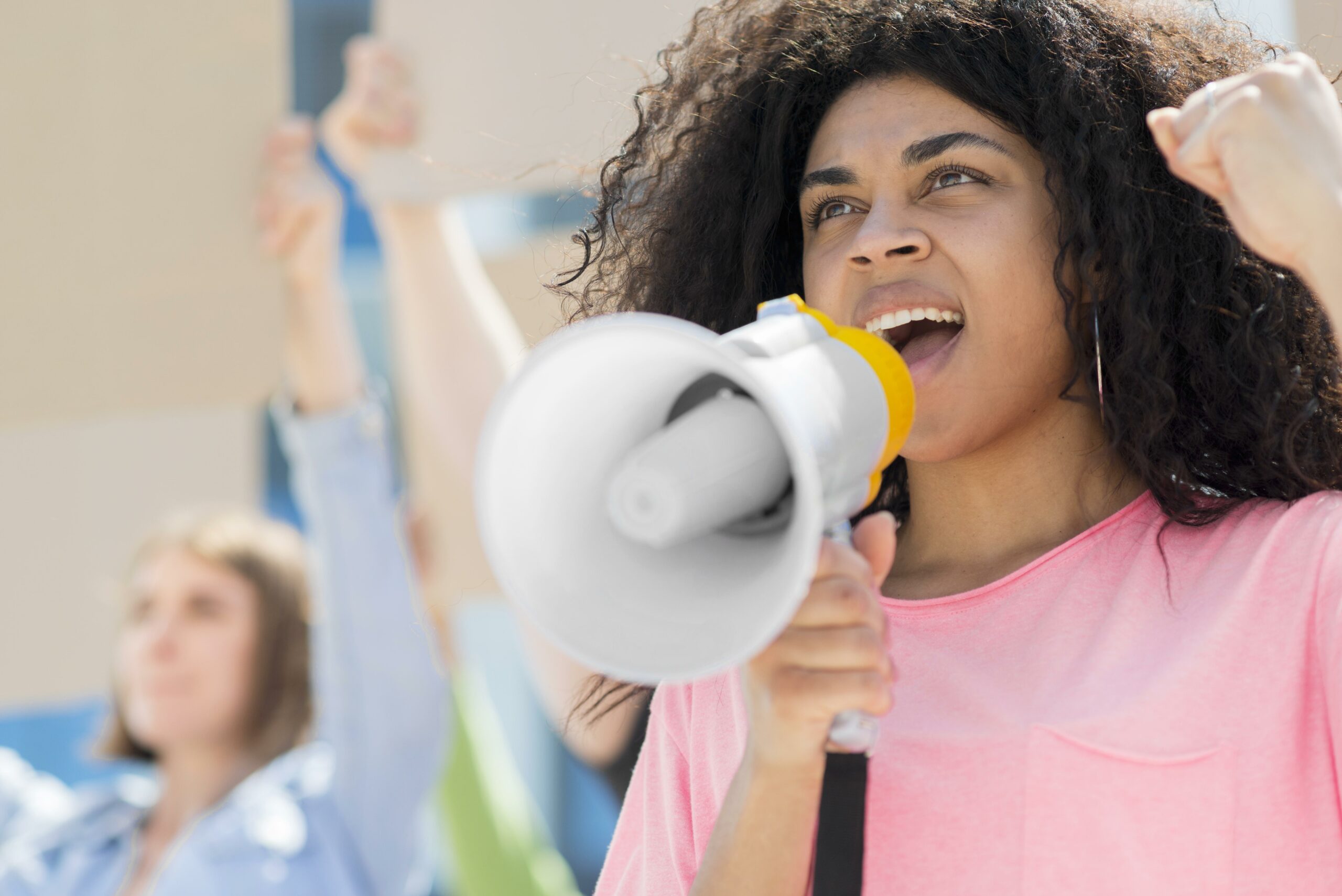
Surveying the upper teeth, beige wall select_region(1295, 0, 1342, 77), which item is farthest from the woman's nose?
beige wall select_region(1295, 0, 1342, 77)

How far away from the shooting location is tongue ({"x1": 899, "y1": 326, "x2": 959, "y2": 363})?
1.42m

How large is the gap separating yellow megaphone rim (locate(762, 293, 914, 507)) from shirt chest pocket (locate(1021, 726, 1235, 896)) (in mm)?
299

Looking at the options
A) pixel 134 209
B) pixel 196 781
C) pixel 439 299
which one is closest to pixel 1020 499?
pixel 439 299

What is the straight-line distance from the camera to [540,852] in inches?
131

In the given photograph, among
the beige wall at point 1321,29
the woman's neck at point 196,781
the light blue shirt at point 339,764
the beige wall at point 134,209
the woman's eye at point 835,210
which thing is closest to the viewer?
the woman's eye at point 835,210

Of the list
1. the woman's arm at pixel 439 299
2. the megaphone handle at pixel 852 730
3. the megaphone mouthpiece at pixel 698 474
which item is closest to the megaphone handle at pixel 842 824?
the megaphone handle at pixel 852 730

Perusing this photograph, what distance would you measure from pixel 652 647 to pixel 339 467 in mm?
2100

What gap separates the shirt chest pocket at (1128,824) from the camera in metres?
1.18

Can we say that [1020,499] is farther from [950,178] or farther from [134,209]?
[134,209]

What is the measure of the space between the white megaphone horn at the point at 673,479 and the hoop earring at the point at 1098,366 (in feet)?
1.25

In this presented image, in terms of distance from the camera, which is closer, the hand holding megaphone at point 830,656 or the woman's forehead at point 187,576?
the hand holding megaphone at point 830,656

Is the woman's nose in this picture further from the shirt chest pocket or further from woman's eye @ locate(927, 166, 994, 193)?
the shirt chest pocket

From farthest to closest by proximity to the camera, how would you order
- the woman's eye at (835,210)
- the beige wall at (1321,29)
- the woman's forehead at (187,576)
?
the woman's forehead at (187,576), the beige wall at (1321,29), the woman's eye at (835,210)

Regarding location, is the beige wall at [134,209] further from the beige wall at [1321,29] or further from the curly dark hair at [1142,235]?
the beige wall at [1321,29]
